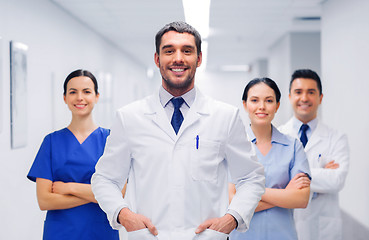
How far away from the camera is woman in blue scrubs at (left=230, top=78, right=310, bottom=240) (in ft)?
5.70

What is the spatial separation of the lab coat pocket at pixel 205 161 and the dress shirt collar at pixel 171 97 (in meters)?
0.17

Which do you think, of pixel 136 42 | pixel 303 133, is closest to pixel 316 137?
pixel 303 133

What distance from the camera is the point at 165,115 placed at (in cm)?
141

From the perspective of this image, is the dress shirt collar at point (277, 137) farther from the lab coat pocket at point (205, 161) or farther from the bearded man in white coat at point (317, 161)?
the lab coat pocket at point (205, 161)

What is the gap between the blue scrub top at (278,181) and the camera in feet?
5.84

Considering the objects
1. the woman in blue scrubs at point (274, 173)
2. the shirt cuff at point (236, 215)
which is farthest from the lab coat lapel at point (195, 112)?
the woman in blue scrubs at point (274, 173)

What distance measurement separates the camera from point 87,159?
6.26 ft

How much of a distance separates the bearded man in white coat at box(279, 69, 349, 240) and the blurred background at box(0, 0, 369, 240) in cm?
95

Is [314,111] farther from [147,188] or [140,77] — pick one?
[140,77]

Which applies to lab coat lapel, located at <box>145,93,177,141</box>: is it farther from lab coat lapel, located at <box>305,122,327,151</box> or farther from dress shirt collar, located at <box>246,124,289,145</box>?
lab coat lapel, located at <box>305,122,327,151</box>

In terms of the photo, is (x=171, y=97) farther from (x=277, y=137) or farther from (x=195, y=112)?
(x=277, y=137)

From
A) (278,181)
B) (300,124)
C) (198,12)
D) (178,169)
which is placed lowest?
(278,181)

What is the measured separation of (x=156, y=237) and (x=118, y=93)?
6360 mm

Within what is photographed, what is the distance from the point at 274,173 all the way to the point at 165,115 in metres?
0.65
